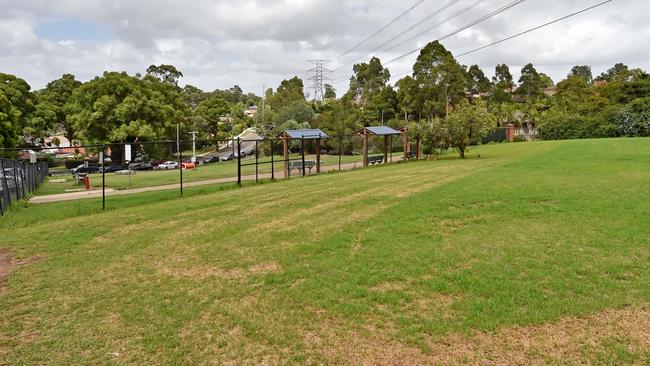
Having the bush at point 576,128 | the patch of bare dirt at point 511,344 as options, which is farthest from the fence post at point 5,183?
the bush at point 576,128

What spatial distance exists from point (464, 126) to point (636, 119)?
93.4 ft

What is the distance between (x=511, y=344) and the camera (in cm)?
362

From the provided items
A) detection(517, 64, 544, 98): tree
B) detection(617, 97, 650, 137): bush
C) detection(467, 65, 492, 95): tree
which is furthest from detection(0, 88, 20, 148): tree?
detection(517, 64, 544, 98): tree

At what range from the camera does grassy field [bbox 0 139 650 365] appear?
12.1ft

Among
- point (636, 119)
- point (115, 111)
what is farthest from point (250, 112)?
point (636, 119)

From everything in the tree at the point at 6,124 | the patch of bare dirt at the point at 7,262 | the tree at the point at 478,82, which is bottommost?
the patch of bare dirt at the point at 7,262

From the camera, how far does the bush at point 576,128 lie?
44781mm

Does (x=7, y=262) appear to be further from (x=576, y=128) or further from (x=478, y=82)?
(x=478, y=82)

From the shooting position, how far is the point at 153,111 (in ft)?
155

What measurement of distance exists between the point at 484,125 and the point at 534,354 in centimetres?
2346

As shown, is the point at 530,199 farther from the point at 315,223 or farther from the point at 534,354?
the point at 534,354

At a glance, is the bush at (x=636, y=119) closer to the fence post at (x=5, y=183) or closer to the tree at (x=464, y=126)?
the tree at (x=464, y=126)

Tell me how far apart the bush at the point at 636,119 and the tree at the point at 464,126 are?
2595 centimetres

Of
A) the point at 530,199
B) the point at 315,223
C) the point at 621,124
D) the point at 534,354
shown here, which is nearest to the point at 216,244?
the point at 315,223
